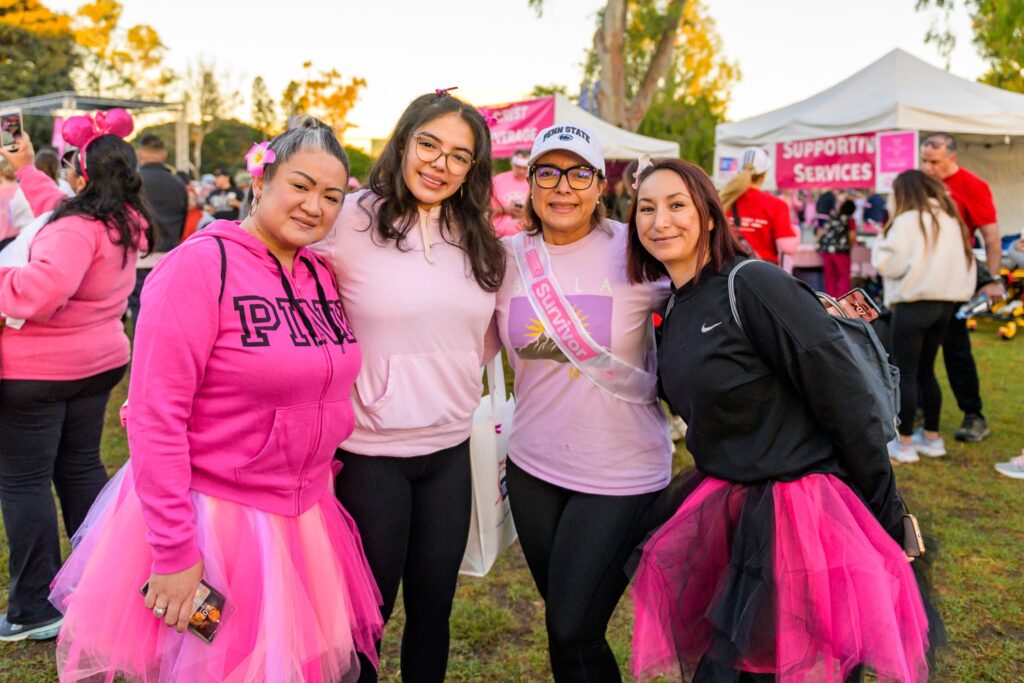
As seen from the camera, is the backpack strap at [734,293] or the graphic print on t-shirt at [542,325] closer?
the backpack strap at [734,293]

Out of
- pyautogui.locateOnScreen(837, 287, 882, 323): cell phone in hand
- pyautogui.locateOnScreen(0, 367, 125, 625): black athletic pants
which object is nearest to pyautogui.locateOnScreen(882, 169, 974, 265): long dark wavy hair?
pyautogui.locateOnScreen(837, 287, 882, 323): cell phone in hand

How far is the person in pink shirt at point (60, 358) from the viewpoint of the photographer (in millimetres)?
2775

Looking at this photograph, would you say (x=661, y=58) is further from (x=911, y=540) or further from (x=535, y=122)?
(x=911, y=540)

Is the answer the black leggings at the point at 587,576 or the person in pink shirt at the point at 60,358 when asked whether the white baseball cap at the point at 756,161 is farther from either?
the person in pink shirt at the point at 60,358

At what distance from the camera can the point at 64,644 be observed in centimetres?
192

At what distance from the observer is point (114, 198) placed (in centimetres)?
298

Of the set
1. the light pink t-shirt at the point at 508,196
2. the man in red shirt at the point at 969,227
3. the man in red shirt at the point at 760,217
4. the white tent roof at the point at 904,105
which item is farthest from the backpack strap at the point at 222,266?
the white tent roof at the point at 904,105

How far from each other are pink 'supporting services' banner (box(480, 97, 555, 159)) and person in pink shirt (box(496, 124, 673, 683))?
852cm

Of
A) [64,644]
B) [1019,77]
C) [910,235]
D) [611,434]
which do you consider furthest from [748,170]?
[1019,77]

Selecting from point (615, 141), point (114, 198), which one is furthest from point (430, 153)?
point (615, 141)

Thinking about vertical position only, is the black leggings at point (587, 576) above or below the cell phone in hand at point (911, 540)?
below

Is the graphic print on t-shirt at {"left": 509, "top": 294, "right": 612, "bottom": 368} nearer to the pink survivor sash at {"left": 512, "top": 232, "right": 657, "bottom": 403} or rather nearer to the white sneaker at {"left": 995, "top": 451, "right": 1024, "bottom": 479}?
the pink survivor sash at {"left": 512, "top": 232, "right": 657, "bottom": 403}

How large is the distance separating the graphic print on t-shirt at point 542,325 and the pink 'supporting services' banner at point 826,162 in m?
7.86

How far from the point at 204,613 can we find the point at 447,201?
1376 mm
